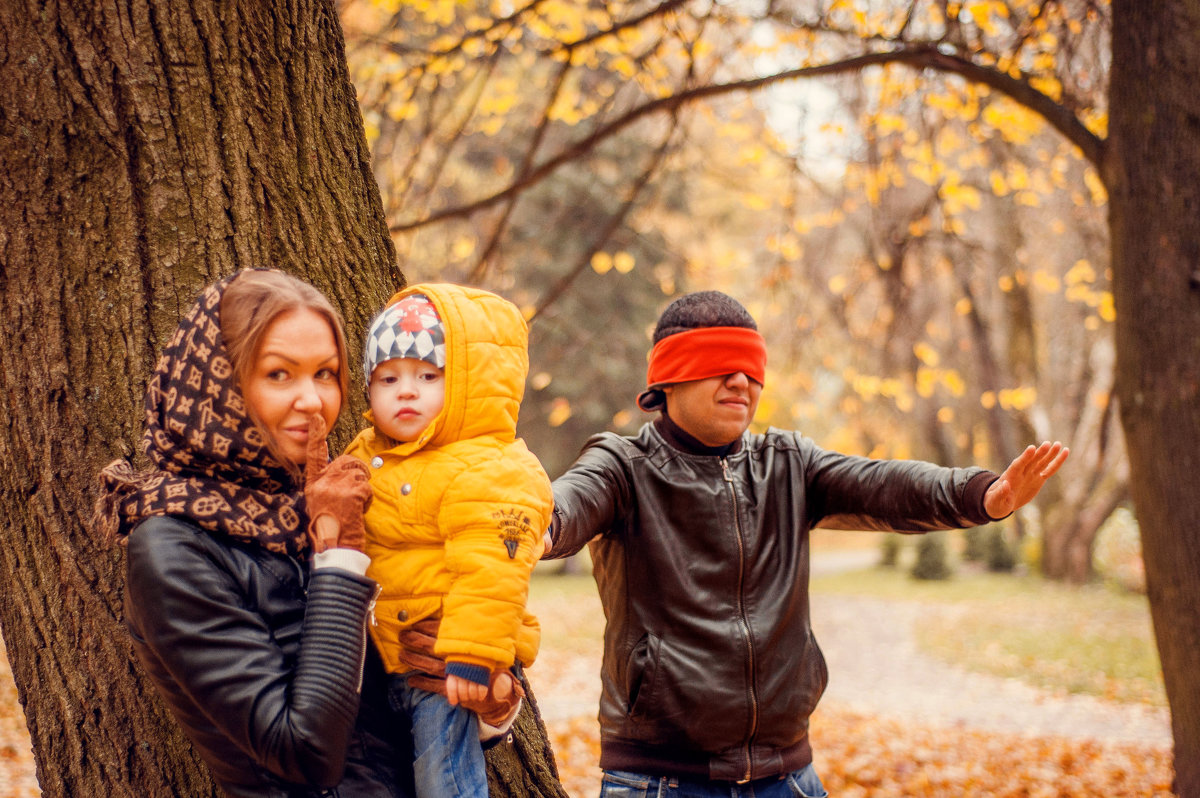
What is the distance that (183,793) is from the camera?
1.85 meters

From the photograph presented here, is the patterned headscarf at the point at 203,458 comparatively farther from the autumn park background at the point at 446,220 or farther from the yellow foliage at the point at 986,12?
the yellow foliage at the point at 986,12

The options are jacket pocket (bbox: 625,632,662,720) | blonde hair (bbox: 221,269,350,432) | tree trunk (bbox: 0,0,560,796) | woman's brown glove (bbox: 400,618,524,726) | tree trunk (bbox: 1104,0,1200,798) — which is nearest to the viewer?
blonde hair (bbox: 221,269,350,432)

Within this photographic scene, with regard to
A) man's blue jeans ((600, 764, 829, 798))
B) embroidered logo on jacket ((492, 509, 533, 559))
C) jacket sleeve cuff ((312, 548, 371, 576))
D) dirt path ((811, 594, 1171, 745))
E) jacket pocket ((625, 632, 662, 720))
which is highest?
embroidered logo on jacket ((492, 509, 533, 559))

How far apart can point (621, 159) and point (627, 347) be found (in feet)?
11.3

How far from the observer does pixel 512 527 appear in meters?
1.66

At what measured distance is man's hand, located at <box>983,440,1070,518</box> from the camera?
2199 mm

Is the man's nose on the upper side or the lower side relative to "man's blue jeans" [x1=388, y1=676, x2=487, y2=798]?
upper

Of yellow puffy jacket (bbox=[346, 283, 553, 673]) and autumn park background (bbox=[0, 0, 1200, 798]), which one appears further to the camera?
autumn park background (bbox=[0, 0, 1200, 798])

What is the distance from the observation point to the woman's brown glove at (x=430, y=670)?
163 centimetres

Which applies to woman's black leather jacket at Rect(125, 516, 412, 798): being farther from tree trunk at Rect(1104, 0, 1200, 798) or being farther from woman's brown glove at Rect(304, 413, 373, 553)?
tree trunk at Rect(1104, 0, 1200, 798)

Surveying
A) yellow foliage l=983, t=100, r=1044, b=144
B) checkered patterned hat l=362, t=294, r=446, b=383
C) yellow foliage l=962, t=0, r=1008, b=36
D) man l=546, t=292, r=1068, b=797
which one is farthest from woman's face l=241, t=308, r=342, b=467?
yellow foliage l=983, t=100, r=1044, b=144

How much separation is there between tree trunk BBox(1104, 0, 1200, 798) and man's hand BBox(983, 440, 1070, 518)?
74.1 inches

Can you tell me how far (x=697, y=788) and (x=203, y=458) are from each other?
1508 millimetres

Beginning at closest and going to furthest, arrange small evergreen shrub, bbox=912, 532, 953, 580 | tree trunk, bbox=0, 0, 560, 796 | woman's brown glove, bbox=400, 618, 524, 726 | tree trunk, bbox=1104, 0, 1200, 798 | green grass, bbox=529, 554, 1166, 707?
woman's brown glove, bbox=400, 618, 524, 726 → tree trunk, bbox=0, 0, 560, 796 → tree trunk, bbox=1104, 0, 1200, 798 → green grass, bbox=529, 554, 1166, 707 → small evergreen shrub, bbox=912, 532, 953, 580
